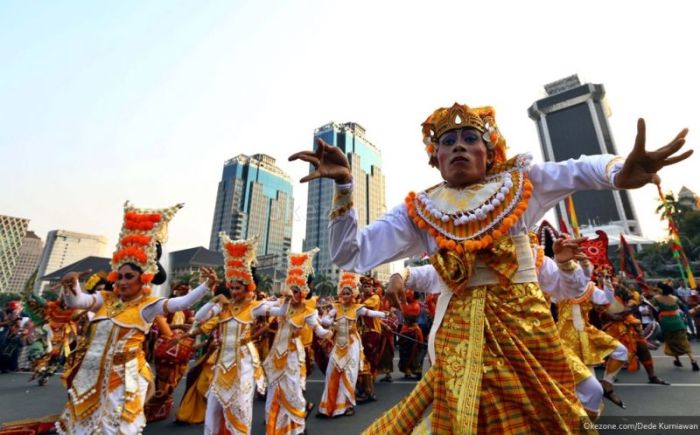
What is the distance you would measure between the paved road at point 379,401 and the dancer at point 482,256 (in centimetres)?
441

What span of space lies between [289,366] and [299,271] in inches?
69.7

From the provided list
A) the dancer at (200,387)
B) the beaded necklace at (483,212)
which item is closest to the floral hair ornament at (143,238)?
the dancer at (200,387)

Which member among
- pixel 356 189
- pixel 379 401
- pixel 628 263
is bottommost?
pixel 379 401

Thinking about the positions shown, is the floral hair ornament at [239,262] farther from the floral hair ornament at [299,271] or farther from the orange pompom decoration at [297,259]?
the orange pompom decoration at [297,259]

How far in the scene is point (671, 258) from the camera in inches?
1314

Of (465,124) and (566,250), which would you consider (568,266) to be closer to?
(566,250)

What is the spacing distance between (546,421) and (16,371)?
50.2 ft

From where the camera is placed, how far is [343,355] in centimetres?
687

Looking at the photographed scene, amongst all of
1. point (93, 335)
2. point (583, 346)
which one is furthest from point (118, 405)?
point (583, 346)

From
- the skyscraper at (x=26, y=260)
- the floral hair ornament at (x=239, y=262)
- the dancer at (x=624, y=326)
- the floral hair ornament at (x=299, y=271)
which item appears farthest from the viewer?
the skyscraper at (x=26, y=260)

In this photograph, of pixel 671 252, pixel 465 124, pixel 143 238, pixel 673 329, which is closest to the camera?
pixel 465 124

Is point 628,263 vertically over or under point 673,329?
over

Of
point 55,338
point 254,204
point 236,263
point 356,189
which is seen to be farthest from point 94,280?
point 254,204

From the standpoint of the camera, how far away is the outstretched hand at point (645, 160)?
153cm
